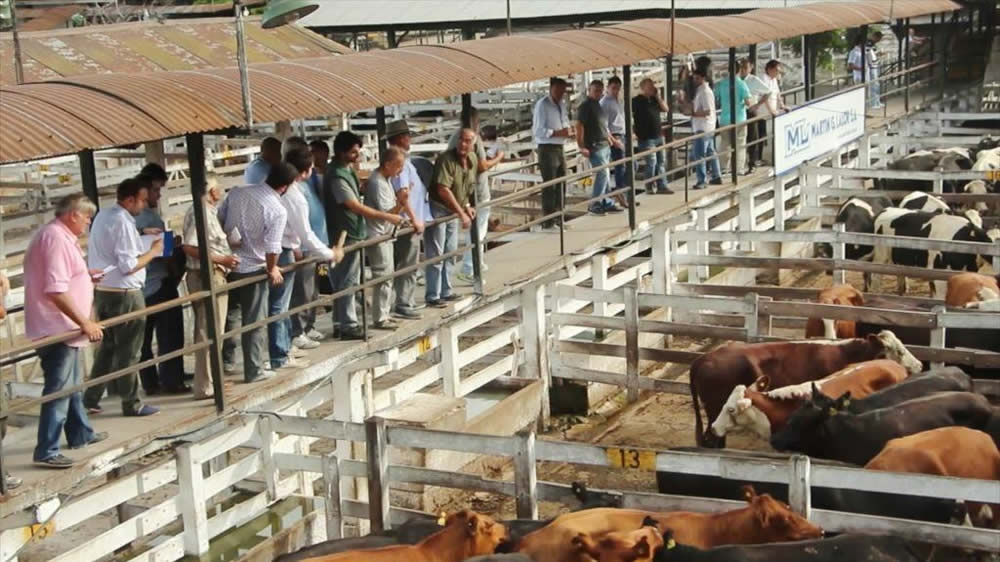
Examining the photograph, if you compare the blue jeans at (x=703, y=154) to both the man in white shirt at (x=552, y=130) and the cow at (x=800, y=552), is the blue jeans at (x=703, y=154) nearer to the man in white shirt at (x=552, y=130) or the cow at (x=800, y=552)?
the man in white shirt at (x=552, y=130)

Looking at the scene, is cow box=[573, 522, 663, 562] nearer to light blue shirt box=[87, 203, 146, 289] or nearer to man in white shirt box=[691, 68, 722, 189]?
light blue shirt box=[87, 203, 146, 289]

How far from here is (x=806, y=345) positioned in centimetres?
1148

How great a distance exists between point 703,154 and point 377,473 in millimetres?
10369

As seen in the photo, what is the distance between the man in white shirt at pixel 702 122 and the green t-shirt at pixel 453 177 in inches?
256

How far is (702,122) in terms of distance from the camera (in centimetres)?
1789

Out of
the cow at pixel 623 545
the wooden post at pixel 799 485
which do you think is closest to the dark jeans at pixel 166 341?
the cow at pixel 623 545

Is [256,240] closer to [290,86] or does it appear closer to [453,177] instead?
[290,86]

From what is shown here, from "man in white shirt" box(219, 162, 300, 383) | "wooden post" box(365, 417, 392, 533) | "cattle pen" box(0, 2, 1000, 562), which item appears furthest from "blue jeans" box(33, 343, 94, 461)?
"wooden post" box(365, 417, 392, 533)

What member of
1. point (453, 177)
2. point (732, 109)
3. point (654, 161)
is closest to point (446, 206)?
point (453, 177)

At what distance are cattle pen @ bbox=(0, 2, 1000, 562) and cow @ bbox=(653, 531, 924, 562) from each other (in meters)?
0.22

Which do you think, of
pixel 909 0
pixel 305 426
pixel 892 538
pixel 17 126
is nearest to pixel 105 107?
pixel 17 126

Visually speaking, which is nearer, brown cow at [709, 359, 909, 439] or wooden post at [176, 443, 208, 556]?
wooden post at [176, 443, 208, 556]

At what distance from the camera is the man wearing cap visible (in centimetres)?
1091

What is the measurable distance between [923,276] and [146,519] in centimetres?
860
